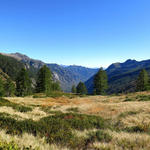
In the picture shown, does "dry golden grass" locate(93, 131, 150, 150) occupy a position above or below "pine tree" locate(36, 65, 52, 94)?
below

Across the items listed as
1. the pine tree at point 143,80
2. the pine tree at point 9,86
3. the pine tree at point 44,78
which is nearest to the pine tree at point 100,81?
the pine tree at point 143,80

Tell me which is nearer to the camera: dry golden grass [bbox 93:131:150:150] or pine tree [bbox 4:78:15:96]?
dry golden grass [bbox 93:131:150:150]

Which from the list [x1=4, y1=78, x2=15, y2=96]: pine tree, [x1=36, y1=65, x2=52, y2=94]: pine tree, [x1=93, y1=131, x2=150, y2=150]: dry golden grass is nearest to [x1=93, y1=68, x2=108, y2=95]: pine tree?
[x1=36, y1=65, x2=52, y2=94]: pine tree

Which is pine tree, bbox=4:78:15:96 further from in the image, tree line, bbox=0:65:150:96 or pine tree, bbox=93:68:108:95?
pine tree, bbox=93:68:108:95

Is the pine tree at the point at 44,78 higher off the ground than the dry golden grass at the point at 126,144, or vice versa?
the pine tree at the point at 44,78

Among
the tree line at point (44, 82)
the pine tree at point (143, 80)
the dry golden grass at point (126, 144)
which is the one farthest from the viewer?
the pine tree at point (143, 80)

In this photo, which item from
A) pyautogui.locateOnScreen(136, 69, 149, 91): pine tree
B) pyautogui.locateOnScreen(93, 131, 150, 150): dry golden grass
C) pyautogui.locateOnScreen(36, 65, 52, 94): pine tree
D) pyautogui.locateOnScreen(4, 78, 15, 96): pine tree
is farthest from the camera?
pyautogui.locateOnScreen(4, 78, 15, 96): pine tree

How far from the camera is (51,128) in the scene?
18.2 feet

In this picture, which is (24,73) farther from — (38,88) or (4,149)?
(4,149)

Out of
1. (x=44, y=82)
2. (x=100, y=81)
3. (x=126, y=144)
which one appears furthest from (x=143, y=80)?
(x=126, y=144)

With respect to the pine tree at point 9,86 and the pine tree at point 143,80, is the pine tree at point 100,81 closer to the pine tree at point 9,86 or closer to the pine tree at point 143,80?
the pine tree at point 143,80

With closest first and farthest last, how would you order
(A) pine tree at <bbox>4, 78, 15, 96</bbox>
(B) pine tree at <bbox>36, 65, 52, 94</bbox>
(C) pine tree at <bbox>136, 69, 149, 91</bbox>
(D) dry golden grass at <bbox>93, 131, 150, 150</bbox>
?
(D) dry golden grass at <bbox>93, 131, 150, 150</bbox> < (B) pine tree at <bbox>36, 65, 52, 94</bbox> < (C) pine tree at <bbox>136, 69, 149, 91</bbox> < (A) pine tree at <bbox>4, 78, 15, 96</bbox>

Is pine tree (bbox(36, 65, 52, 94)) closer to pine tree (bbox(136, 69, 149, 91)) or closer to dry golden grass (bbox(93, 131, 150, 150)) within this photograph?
pine tree (bbox(136, 69, 149, 91))

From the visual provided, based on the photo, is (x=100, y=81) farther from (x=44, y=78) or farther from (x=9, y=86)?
(x=9, y=86)
